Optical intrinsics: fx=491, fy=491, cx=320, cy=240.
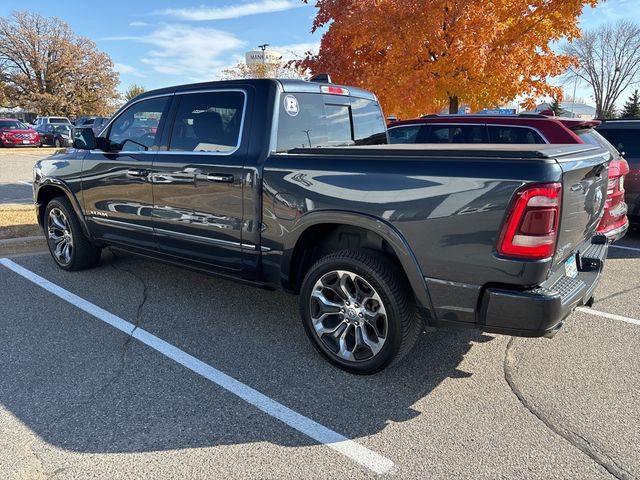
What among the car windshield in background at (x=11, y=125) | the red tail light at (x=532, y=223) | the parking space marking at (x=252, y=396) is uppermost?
the car windshield in background at (x=11, y=125)

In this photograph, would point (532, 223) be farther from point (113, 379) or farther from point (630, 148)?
point (630, 148)

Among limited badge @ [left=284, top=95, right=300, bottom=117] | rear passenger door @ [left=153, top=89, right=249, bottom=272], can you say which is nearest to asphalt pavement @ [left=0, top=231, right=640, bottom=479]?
rear passenger door @ [left=153, top=89, right=249, bottom=272]

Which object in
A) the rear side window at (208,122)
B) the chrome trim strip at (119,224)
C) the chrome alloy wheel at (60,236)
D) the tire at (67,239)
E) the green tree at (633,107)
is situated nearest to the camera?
the rear side window at (208,122)

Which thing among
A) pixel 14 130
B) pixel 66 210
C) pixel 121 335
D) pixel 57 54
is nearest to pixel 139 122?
pixel 66 210

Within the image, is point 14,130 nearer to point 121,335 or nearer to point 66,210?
point 66,210

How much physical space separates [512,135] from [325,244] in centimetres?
353

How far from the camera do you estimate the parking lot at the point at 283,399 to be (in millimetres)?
2479

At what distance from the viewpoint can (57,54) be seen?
46.2 metres

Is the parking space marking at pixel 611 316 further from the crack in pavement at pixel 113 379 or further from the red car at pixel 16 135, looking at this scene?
the red car at pixel 16 135

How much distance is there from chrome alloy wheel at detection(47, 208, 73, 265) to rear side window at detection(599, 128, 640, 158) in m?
7.64

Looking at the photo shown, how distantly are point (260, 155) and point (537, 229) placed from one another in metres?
1.96

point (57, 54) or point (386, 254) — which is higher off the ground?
point (57, 54)

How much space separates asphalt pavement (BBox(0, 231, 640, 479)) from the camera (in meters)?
2.48

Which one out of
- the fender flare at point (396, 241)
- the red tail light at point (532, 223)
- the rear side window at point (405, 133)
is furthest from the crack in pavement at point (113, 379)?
the rear side window at point (405, 133)
